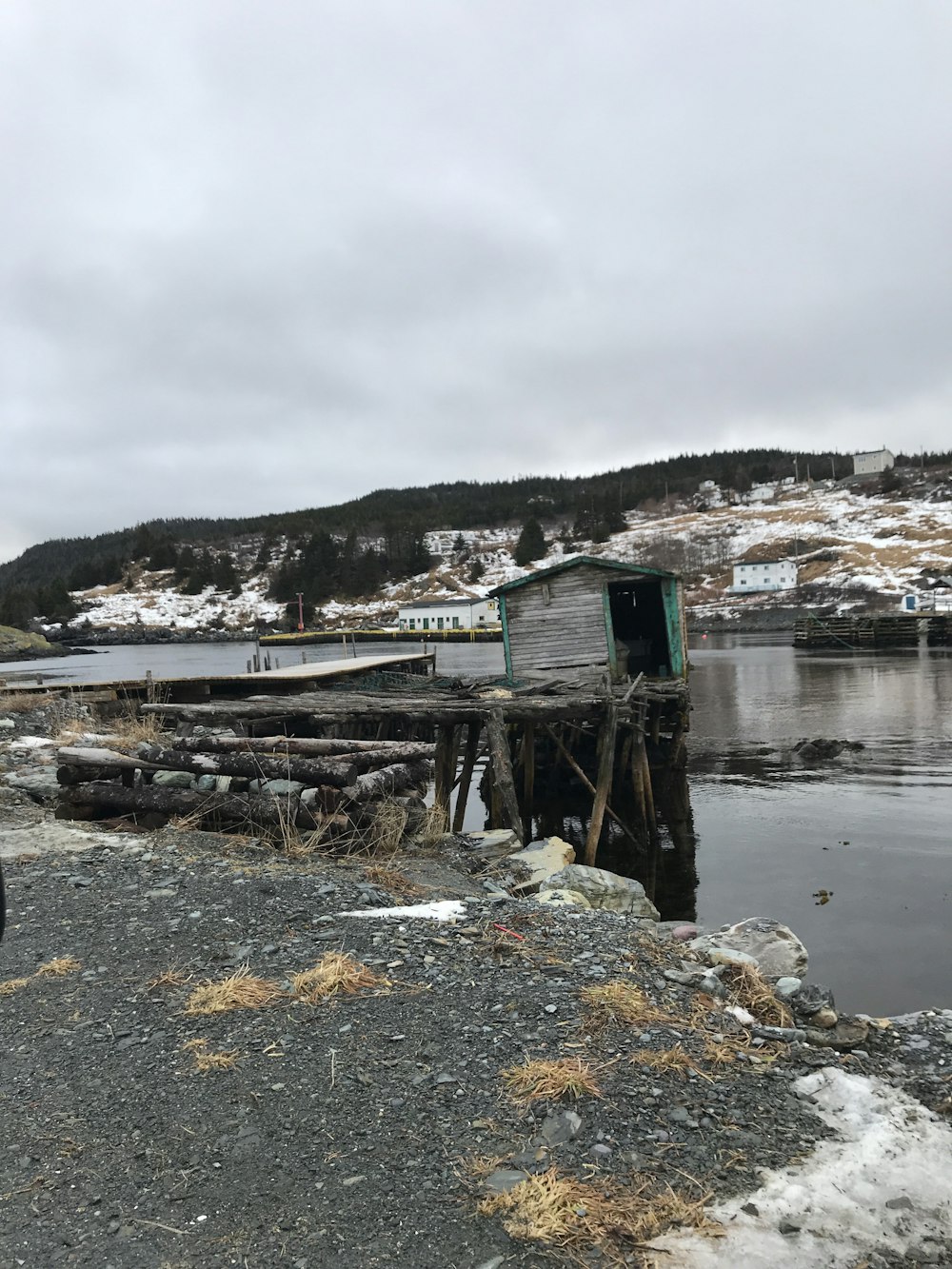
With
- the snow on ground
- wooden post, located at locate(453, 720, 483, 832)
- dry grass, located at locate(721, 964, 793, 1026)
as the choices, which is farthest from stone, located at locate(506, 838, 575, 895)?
the snow on ground

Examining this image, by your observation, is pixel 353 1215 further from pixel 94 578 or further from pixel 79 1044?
pixel 94 578

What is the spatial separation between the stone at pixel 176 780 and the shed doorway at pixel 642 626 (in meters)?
17.7

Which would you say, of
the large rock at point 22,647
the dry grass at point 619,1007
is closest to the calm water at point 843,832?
the dry grass at point 619,1007

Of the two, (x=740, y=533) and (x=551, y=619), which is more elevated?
(x=740, y=533)

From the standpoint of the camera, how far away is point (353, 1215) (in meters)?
2.89

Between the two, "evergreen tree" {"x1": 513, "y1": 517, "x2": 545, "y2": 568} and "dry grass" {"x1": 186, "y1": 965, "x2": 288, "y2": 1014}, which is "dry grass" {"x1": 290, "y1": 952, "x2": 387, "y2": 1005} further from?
"evergreen tree" {"x1": 513, "y1": 517, "x2": 545, "y2": 568}

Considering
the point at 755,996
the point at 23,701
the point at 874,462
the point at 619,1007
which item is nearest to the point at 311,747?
the point at 619,1007

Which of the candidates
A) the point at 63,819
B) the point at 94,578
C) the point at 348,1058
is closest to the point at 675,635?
the point at 63,819

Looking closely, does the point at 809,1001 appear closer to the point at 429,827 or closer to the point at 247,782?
the point at 429,827

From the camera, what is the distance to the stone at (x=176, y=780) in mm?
9164

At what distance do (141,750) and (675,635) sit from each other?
15360 mm

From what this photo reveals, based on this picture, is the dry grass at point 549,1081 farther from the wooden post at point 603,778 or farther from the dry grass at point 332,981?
the wooden post at point 603,778

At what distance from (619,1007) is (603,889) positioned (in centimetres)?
406

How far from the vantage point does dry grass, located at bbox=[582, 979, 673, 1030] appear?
4301 mm
